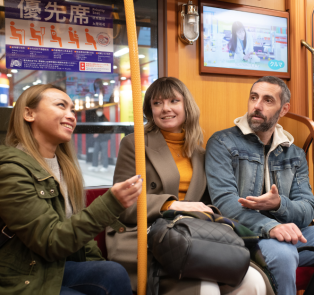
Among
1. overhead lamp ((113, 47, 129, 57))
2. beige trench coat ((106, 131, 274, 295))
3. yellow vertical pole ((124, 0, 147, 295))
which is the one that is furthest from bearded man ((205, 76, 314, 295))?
overhead lamp ((113, 47, 129, 57))

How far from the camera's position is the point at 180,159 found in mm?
2264

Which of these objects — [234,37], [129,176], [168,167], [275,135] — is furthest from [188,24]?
[129,176]

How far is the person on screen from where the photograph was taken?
2854mm

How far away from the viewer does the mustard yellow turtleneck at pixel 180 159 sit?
2.17 m

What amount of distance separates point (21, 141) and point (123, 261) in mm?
857

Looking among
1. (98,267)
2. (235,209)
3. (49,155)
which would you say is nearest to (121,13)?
(49,155)

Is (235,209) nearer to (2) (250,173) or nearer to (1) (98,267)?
(2) (250,173)

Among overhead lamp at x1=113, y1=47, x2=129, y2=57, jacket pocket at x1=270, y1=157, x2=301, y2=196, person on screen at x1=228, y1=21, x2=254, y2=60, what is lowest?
jacket pocket at x1=270, y1=157, x2=301, y2=196

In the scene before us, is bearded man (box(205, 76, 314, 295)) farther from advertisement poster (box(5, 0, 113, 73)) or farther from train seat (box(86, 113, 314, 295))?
advertisement poster (box(5, 0, 113, 73))

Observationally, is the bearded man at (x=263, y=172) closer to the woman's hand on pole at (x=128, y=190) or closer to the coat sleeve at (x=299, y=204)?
the coat sleeve at (x=299, y=204)

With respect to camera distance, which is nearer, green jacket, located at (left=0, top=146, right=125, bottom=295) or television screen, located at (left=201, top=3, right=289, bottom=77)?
green jacket, located at (left=0, top=146, right=125, bottom=295)

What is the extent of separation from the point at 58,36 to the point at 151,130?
976 millimetres

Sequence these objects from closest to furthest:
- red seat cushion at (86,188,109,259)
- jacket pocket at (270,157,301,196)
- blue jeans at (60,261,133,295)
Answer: blue jeans at (60,261,133,295) < red seat cushion at (86,188,109,259) < jacket pocket at (270,157,301,196)

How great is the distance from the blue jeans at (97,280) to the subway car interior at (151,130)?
3 centimetres
